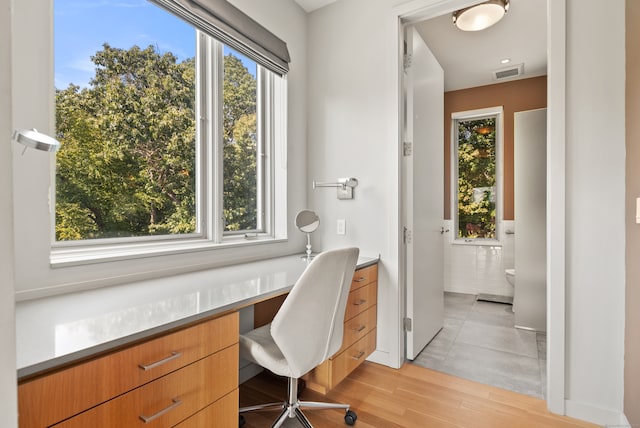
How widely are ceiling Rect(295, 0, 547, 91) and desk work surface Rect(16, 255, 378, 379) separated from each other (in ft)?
7.38

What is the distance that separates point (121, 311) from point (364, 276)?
134 centimetres

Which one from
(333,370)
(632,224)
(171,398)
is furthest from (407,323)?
(171,398)

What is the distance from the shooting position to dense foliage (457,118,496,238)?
14.0ft

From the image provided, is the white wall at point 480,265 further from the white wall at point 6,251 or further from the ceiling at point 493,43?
the white wall at point 6,251

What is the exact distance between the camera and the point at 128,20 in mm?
1604

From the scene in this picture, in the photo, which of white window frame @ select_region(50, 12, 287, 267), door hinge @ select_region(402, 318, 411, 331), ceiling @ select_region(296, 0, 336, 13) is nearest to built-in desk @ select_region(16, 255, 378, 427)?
white window frame @ select_region(50, 12, 287, 267)

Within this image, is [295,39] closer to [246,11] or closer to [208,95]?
[246,11]

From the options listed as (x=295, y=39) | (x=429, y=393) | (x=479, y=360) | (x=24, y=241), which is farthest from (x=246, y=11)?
(x=479, y=360)

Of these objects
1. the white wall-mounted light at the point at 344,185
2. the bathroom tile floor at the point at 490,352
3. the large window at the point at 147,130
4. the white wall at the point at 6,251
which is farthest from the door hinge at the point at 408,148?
the white wall at the point at 6,251

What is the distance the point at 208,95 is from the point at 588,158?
2.12m

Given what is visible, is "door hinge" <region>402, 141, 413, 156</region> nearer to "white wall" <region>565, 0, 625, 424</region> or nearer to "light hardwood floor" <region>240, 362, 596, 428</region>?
"white wall" <region>565, 0, 625, 424</region>

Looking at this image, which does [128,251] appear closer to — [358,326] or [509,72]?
[358,326]

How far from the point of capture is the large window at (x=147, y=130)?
141cm

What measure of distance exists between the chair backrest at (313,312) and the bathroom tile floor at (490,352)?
1.26 m
